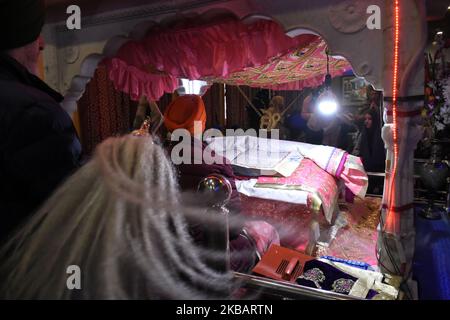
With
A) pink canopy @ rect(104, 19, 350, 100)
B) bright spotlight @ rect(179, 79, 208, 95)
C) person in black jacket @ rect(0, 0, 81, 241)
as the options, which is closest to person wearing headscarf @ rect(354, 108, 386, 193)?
pink canopy @ rect(104, 19, 350, 100)

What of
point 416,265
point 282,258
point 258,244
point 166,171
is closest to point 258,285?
point 166,171

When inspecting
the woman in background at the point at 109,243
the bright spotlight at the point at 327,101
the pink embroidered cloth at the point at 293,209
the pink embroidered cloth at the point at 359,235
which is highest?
the bright spotlight at the point at 327,101

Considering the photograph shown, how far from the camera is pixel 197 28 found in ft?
7.63

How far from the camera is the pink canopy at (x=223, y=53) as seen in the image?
224 centimetres

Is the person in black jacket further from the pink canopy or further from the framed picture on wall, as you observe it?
the framed picture on wall

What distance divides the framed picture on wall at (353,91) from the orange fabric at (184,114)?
419cm

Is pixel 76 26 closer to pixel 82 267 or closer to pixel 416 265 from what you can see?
pixel 82 267

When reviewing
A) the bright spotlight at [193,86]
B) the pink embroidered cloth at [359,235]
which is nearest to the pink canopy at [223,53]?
the bright spotlight at [193,86]

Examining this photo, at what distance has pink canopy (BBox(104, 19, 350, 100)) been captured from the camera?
224 centimetres

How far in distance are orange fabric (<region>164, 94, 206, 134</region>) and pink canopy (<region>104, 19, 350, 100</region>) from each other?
432 mm

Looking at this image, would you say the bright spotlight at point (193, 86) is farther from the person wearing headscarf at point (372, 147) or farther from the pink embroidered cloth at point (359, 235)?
the pink embroidered cloth at point (359, 235)

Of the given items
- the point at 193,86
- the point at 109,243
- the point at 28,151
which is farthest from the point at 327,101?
the point at 109,243

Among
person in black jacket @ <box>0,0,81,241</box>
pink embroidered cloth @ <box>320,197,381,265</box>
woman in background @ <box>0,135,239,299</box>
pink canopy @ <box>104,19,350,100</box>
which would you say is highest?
pink canopy @ <box>104,19,350,100</box>

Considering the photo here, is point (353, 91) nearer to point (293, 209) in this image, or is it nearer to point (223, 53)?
point (293, 209)
